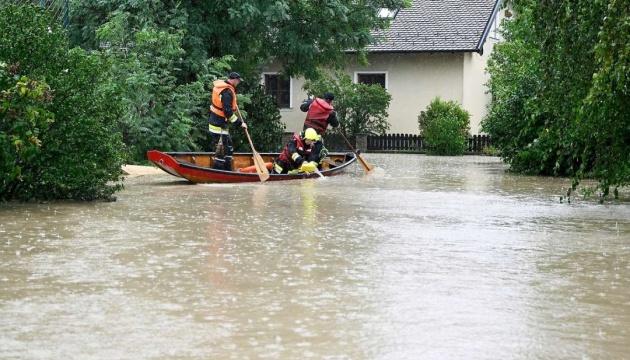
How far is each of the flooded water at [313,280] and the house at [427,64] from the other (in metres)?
27.0

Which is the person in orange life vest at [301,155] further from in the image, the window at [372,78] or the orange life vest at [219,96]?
the window at [372,78]

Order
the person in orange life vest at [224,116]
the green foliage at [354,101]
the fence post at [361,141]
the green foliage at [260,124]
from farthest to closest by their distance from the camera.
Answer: the fence post at [361,141] → the green foliage at [354,101] → the green foliage at [260,124] → the person in orange life vest at [224,116]

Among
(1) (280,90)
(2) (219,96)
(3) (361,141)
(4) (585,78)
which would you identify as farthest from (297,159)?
(1) (280,90)

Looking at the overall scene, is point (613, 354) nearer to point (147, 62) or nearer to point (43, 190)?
point (43, 190)

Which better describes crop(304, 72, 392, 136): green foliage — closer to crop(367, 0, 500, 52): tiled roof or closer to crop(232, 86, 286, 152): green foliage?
crop(367, 0, 500, 52): tiled roof

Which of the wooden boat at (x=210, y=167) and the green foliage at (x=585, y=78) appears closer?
the green foliage at (x=585, y=78)

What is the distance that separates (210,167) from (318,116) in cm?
296

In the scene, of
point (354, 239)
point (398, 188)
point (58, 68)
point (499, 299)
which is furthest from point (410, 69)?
point (499, 299)

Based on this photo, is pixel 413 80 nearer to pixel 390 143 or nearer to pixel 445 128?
pixel 390 143

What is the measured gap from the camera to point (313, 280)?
1038 cm

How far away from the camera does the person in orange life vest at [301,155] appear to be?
25.1 meters

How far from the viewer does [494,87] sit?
4212 cm

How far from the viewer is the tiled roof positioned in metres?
45.1

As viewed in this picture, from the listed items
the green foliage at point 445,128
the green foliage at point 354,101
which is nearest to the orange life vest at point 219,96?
the green foliage at point 445,128
